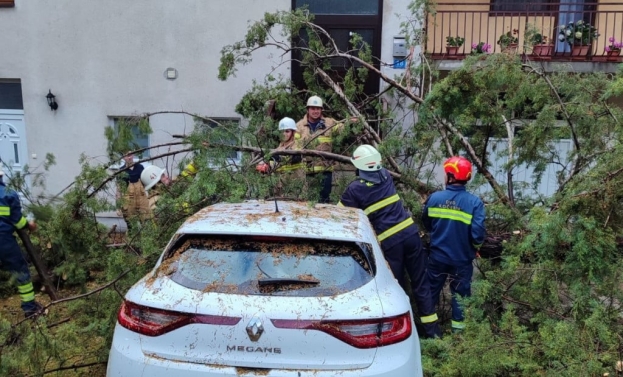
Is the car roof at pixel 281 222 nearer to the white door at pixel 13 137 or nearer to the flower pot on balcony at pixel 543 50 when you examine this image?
the flower pot on balcony at pixel 543 50

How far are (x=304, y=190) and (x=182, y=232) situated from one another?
7.99ft

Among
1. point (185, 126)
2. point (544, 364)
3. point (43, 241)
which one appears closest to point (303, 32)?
point (185, 126)

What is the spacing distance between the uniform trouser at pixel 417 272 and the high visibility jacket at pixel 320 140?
5.32ft

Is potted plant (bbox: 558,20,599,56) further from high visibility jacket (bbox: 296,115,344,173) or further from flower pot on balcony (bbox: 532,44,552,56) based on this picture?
high visibility jacket (bbox: 296,115,344,173)

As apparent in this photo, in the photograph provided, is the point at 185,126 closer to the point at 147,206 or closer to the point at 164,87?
the point at 164,87

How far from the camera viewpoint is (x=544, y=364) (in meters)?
3.40

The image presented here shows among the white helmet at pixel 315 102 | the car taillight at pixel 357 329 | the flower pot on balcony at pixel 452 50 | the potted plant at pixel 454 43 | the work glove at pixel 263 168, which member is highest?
the potted plant at pixel 454 43

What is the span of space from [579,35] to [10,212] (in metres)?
9.01

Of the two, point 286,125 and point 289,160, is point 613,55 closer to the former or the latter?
point 286,125

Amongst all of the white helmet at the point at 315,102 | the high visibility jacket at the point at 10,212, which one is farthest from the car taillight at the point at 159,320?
the white helmet at the point at 315,102

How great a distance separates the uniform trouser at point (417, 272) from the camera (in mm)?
4531

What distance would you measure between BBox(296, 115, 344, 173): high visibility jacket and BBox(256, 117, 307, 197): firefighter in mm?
114

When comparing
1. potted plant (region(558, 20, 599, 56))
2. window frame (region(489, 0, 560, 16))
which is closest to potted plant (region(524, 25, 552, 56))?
potted plant (region(558, 20, 599, 56))

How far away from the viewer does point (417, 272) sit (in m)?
4.65
